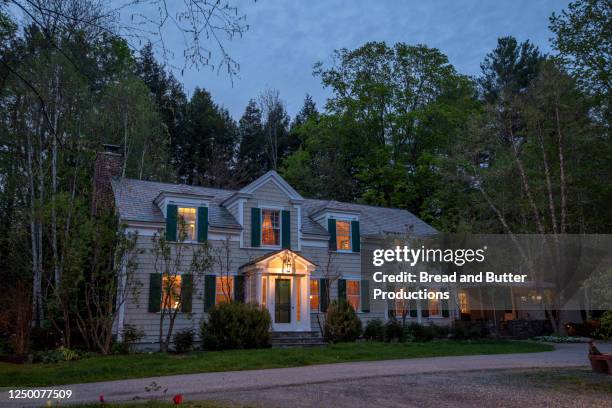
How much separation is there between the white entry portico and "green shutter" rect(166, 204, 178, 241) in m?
2.82

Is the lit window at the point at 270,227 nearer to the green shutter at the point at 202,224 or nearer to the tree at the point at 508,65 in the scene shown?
the green shutter at the point at 202,224

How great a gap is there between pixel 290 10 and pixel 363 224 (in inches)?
756

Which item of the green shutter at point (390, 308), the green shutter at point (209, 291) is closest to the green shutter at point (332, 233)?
the green shutter at point (390, 308)

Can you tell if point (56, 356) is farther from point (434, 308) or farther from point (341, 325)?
point (434, 308)

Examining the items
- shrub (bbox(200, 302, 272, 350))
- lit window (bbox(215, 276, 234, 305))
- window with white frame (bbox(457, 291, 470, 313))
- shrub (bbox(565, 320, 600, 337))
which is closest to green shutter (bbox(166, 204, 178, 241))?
lit window (bbox(215, 276, 234, 305))

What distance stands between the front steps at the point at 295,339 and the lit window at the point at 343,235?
13.1 ft

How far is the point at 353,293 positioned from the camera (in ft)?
70.4

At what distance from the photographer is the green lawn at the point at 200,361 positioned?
10318mm

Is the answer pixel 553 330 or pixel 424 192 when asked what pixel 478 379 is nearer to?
pixel 553 330

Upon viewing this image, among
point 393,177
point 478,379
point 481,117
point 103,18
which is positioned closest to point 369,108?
point 393,177

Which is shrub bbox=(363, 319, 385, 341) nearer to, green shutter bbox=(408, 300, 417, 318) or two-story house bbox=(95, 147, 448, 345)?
two-story house bbox=(95, 147, 448, 345)

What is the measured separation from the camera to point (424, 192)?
112 feet

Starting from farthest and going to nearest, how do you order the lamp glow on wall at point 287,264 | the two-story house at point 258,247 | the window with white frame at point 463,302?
the window with white frame at point 463,302
the lamp glow on wall at point 287,264
the two-story house at point 258,247

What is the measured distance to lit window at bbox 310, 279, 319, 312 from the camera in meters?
20.4
